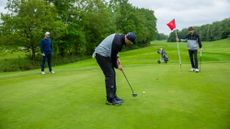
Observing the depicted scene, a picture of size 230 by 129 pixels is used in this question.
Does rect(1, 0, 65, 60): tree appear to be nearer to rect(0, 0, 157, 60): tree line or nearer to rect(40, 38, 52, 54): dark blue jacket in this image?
rect(0, 0, 157, 60): tree line

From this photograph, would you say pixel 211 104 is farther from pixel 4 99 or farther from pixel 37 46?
pixel 37 46

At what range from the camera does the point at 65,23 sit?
43031mm

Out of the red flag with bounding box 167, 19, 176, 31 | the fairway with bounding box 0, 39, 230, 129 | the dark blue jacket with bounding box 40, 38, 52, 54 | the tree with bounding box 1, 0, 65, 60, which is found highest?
the tree with bounding box 1, 0, 65, 60

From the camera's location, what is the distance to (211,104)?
6219mm

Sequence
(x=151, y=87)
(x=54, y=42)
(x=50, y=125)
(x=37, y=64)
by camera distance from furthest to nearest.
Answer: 1. (x=54, y=42)
2. (x=37, y=64)
3. (x=151, y=87)
4. (x=50, y=125)

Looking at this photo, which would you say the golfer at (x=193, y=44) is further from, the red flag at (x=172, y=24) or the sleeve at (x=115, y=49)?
the sleeve at (x=115, y=49)

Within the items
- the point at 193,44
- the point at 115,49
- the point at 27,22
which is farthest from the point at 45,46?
the point at 27,22

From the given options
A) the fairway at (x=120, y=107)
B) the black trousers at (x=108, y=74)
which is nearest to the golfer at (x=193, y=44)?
the fairway at (x=120, y=107)

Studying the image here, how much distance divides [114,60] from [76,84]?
267 cm

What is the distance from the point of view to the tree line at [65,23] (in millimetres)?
31438

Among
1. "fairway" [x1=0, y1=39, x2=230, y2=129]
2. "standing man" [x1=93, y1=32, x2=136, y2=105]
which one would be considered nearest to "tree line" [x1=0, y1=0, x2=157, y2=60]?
"fairway" [x1=0, y1=39, x2=230, y2=129]

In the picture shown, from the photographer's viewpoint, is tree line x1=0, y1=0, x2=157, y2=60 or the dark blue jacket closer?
the dark blue jacket

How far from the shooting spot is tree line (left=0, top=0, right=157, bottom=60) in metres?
31.4

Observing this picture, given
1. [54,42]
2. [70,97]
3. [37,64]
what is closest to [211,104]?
[70,97]
